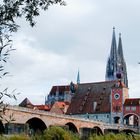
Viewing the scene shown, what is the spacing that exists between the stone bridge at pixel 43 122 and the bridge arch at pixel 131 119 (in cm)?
1339

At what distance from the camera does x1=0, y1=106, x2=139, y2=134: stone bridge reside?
170 ft

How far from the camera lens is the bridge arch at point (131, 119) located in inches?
4063

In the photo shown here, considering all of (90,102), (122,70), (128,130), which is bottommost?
(128,130)

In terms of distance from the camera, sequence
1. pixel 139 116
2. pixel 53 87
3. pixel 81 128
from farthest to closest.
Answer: pixel 53 87
pixel 139 116
pixel 81 128

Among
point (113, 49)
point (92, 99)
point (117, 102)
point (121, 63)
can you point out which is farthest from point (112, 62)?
point (117, 102)

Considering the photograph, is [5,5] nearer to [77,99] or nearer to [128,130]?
[128,130]

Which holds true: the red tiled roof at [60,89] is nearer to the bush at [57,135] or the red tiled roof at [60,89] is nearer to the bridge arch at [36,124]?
the bridge arch at [36,124]

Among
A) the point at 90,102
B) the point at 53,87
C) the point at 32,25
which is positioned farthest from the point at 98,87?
the point at 32,25

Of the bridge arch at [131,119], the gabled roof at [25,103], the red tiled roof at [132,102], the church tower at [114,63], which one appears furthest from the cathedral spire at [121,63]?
the red tiled roof at [132,102]

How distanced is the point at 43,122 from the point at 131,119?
4800cm

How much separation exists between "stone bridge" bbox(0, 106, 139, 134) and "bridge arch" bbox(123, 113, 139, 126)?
527 inches

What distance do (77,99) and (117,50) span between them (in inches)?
2240

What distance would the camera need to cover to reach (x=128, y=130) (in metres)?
90.9

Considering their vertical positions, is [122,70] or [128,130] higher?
[122,70]
